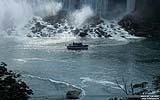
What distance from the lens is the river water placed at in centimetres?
2788

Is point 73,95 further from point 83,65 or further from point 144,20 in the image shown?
point 144,20

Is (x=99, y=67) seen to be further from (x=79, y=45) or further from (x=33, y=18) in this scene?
(x=33, y=18)

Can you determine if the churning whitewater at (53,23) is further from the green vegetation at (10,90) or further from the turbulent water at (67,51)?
the green vegetation at (10,90)

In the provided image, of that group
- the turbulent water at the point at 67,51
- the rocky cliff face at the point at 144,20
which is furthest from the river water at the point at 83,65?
the rocky cliff face at the point at 144,20

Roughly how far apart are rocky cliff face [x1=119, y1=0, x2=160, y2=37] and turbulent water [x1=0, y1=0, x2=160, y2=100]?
71.8 inches

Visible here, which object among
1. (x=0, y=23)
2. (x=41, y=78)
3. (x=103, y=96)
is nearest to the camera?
(x=103, y=96)

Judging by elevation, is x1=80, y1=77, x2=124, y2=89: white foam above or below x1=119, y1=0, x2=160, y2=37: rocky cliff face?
below

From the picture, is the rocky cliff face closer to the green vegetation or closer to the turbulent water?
the turbulent water

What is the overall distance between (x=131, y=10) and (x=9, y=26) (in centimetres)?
2031

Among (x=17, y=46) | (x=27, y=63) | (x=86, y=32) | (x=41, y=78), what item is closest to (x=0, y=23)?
(x=86, y=32)

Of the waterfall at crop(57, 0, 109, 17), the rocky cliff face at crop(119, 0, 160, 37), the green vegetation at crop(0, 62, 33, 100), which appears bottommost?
the green vegetation at crop(0, 62, 33, 100)

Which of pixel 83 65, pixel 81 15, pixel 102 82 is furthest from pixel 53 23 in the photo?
pixel 102 82

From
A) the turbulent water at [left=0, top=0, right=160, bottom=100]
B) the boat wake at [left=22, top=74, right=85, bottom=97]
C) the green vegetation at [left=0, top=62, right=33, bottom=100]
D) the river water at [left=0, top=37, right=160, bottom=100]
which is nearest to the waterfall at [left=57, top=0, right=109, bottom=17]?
the turbulent water at [left=0, top=0, right=160, bottom=100]

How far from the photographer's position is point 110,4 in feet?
243
